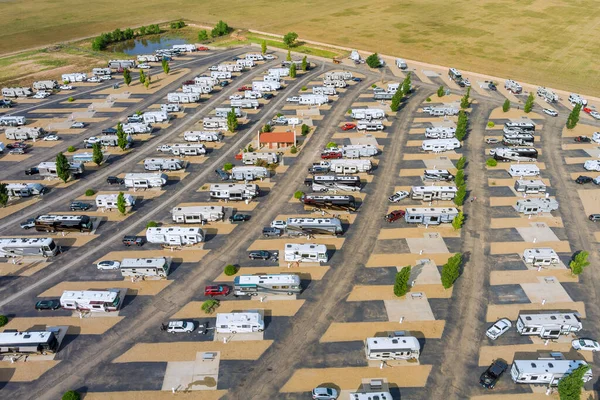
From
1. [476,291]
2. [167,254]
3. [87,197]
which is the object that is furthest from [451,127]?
[87,197]

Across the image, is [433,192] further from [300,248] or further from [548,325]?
[548,325]

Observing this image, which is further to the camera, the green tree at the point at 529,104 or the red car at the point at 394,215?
the green tree at the point at 529,104

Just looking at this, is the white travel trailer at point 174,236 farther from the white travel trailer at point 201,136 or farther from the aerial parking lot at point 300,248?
the white travel trailer at point 201,136

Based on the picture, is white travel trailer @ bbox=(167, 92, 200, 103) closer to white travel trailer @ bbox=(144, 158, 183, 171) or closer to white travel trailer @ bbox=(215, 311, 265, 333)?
white travel trailer @ bbox=(144, 158, 183, 171)

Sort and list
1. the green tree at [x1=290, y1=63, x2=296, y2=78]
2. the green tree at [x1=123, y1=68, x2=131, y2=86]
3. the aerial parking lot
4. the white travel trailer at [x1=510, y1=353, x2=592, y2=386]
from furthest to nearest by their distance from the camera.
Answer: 1. the green tree at [x1=290, y1=63, x2=296, y2=78]
2. the green tree at [x1=123, y1=68, x2=131, y2=86]
3. the aerial parking lot
4. the white travel trailer at [x1=510, y1=353, x2=592, y2=386]

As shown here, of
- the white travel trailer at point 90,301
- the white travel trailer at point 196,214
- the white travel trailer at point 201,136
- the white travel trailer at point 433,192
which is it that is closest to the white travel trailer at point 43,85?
the white travel trailer at point 201,136

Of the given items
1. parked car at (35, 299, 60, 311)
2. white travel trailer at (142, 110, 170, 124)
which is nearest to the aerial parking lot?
white travel trailer at (142, 110, 170, 124)

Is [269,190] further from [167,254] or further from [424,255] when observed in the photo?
[424,255]
